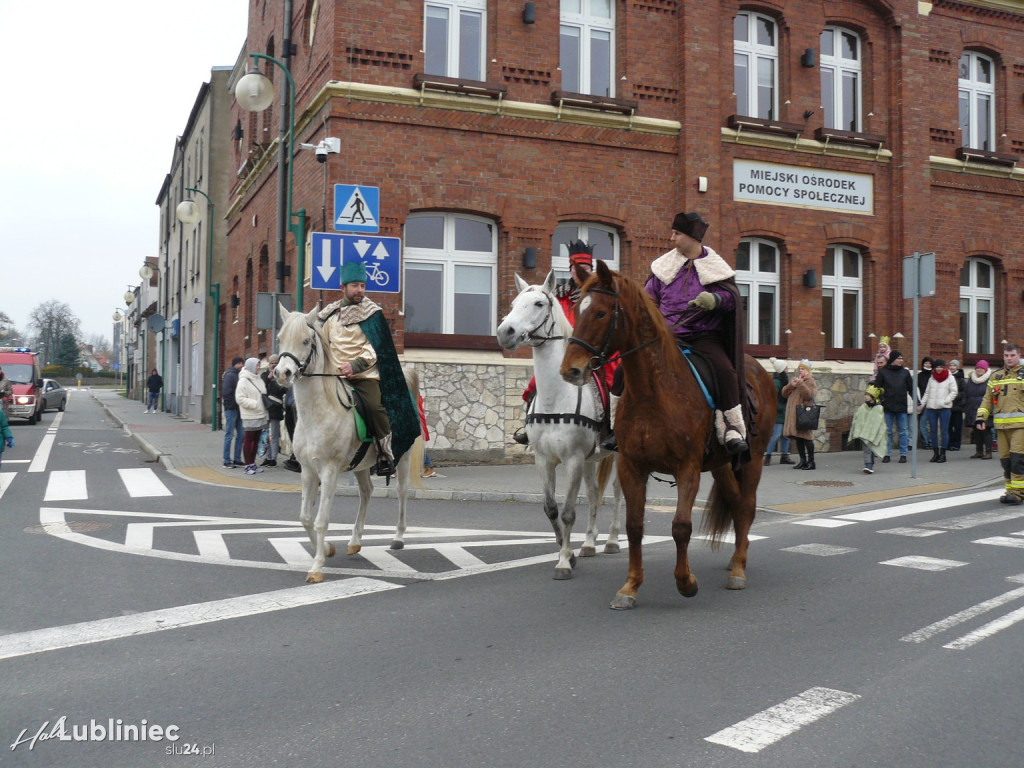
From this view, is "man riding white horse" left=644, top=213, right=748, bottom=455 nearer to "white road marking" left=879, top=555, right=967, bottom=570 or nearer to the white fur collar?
the white fur collar

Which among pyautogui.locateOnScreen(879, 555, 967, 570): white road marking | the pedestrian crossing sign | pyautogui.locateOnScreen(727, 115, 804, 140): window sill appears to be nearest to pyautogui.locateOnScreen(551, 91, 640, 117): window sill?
pyautogui.locateOnScreen(727, 115, 804, 140): window sill

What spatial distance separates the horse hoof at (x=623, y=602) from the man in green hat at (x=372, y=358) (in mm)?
2745

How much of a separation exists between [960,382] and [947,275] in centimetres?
300

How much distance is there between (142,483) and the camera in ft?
45.8

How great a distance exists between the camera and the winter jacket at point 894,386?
16656 millimetres

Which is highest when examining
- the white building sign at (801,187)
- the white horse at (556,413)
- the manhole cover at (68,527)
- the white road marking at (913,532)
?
the white building sign at (801,187)

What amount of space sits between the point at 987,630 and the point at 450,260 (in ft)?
40.2

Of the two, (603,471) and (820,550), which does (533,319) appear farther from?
(820,550)

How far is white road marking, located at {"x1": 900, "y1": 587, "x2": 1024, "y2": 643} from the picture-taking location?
513 centimetres

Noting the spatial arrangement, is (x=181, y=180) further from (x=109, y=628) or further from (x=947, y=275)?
(x=109, y=628)

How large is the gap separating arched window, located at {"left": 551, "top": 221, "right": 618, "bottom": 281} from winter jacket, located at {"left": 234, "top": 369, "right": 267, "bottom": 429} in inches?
229

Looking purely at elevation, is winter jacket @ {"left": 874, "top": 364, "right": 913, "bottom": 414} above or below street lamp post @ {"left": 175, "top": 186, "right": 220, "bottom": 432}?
below

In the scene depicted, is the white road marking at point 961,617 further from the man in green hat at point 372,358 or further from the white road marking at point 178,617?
the man in green hat at point 372,358

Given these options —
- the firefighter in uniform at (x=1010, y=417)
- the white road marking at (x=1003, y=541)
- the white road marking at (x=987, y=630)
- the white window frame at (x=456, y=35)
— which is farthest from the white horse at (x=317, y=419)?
the white window frame at (x=456, y=35)
